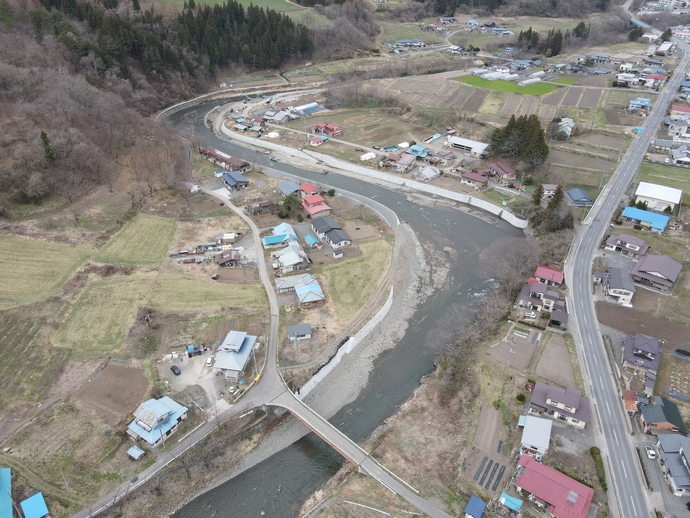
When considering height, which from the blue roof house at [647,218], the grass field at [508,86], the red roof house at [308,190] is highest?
the grass field at [508,86]

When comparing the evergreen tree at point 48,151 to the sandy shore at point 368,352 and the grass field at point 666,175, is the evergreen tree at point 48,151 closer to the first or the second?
the sandy shore at point 368,352

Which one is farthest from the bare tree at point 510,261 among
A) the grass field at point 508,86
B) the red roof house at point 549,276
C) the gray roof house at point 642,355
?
the grass field at point 508,86

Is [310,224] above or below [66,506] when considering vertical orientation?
above

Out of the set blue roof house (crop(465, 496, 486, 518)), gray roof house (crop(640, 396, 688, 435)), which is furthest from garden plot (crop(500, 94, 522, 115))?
blue roof house (crop(465, 496, 486, 518))

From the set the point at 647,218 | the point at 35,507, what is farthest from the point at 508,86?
the point at 35,507

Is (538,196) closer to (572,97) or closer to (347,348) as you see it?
(347,348)

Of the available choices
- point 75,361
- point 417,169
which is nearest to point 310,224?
point 417,169

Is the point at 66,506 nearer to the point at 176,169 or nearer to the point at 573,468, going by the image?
the point at 573,468
